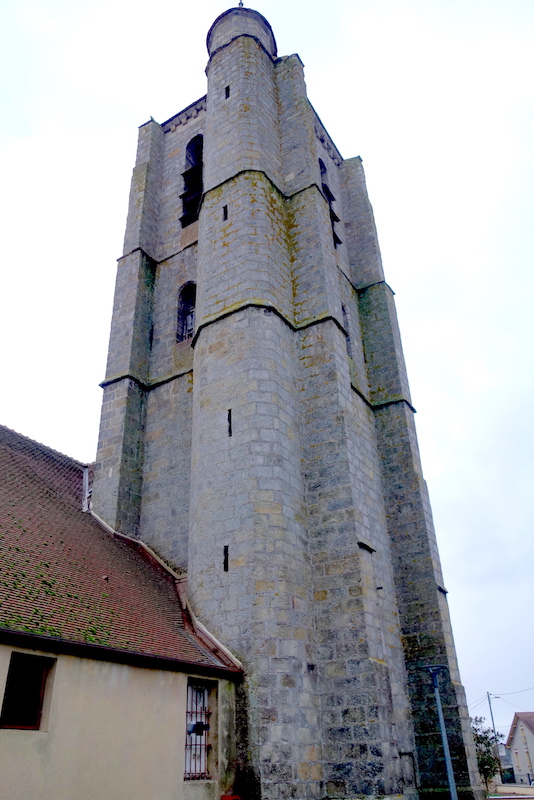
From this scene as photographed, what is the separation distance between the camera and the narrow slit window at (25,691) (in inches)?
246

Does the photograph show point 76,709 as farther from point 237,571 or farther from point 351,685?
point 351,685

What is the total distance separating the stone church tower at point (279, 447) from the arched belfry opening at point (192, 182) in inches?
2.2

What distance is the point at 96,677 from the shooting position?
688cm

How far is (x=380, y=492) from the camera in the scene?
516 inches

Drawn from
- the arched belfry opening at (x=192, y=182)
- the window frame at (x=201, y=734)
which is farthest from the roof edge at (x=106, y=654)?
the arched belfry opening at (x=192, y=182)

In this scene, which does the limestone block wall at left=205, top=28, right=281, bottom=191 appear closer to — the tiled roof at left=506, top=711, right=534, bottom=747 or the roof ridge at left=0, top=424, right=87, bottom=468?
the roof ridge at left=0, top=424, right=87, bottom=468

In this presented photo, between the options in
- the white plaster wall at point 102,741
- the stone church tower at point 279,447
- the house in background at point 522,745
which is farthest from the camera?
the house in background at point 522,745

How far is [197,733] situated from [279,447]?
453 cm

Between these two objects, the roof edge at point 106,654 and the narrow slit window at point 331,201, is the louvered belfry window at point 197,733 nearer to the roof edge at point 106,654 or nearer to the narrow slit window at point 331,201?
the roof edge at point 106,654

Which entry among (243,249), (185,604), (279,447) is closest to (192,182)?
(243,249)

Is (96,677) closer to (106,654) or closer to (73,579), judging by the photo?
(106,654)

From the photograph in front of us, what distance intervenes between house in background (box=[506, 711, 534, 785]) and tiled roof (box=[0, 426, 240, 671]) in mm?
48943

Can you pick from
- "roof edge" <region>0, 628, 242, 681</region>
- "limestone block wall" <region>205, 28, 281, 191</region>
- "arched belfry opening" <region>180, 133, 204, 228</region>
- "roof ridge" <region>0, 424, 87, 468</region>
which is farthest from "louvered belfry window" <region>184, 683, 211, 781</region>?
"arched belfry opening" <region>180, 133, 204, 228</region>

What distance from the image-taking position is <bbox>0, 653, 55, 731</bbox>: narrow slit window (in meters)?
6.24
